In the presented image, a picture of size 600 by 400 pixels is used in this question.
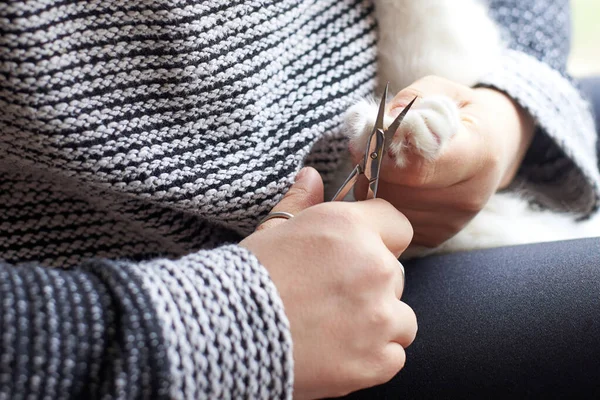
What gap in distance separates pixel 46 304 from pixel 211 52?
0.25 meters

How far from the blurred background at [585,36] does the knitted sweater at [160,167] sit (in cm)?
104

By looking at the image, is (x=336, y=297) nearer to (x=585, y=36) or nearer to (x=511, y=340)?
(x=511, y=340)

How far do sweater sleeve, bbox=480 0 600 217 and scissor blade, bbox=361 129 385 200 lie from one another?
0.86ft

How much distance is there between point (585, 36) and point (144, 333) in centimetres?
167

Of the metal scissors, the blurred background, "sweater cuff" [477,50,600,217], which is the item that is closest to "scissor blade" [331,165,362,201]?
the metal scissors

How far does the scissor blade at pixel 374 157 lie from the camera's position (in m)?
0.46

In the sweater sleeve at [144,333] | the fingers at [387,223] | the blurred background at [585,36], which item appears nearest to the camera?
the sweater sleeve at [144,333]

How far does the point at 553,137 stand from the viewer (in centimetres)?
67

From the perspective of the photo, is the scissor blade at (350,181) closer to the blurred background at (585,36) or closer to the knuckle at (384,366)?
the knuckle at (384,366)

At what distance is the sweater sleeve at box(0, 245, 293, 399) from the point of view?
0.36 meters

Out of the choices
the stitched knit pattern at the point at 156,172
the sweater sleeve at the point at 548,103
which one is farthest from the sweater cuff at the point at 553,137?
the stitched knit pattern at the point at 156,172

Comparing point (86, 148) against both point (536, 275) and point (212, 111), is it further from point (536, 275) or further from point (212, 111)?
point (536, 275)

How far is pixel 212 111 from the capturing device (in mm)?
511

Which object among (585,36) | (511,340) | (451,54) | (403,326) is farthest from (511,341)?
(585,36)
